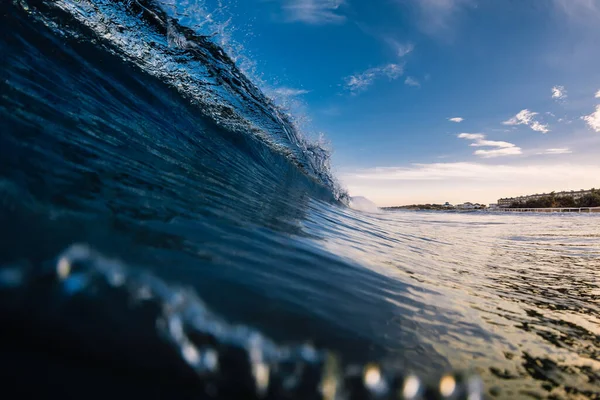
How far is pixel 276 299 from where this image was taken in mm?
1543

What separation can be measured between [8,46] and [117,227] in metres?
3.67

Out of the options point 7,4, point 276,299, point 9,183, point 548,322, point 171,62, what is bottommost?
point 548,322

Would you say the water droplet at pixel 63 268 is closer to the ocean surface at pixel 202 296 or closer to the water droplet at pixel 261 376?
the ocean surface at pixel 202 296

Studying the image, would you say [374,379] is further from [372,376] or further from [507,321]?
[507,321]

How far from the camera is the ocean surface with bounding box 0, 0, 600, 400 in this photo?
3.24ft

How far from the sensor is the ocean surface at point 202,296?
99 cm

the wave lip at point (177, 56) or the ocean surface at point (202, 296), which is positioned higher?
the wave lip at point (177, 56)

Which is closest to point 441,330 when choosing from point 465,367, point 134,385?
point 465,367

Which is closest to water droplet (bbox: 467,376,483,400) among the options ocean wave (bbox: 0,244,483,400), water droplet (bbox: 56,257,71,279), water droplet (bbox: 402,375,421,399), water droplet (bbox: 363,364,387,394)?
ocean wave (bbox: 0,244,483,400)

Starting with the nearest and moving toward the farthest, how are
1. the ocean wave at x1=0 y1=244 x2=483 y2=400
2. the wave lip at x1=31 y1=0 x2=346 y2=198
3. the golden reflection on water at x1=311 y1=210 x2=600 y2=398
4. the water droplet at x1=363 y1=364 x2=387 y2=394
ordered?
the ocean wave at x1=0 y1=244 x2=483 y2=400 < the water droplet at x1=363 y1=364 x2=387 y2=394 < the golden reflection on water at x1=311 y1=210 x2=600 y2=398 < the wave lip at x1=31 y1=0 x2=346 y2=198

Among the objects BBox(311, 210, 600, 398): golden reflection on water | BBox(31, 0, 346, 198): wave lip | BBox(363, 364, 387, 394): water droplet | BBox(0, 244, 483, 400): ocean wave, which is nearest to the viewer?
BBox(0, 244, 483, 400): ocean wave

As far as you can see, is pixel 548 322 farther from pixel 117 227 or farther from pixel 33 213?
pixel 33 213

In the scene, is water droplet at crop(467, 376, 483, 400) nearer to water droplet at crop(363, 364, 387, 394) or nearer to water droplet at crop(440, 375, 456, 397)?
water droplet at crop(440, 375, 456, 397)

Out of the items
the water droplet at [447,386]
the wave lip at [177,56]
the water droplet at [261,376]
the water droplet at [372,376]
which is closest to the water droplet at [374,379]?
the water droplet at [372,376]
